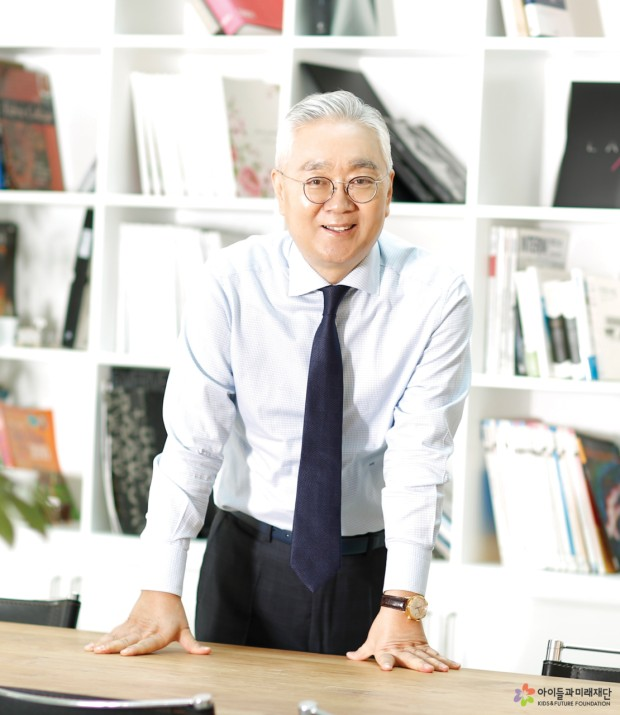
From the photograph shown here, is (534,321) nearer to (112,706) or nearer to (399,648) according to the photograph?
(399,648)

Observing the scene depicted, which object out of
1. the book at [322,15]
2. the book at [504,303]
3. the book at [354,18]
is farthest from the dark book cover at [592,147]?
the book at [322,15]

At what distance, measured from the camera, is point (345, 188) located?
1692mm

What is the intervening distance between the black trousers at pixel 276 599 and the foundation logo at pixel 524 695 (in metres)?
0.53

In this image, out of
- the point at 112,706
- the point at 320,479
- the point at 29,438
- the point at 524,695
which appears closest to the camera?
the point at 112,706

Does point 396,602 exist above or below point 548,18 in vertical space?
below

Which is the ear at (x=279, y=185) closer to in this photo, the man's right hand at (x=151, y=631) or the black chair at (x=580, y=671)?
the man's right hand at (x=151, y=631)

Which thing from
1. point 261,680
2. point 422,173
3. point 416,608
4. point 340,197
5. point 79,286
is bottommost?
point 261,680

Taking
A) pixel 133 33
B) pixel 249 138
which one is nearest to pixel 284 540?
pixel 249 138

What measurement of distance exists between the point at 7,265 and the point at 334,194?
1736 millimetres

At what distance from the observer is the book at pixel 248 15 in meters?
2.80

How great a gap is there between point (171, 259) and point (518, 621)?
1380mm

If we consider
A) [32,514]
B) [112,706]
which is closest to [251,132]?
[112,706]

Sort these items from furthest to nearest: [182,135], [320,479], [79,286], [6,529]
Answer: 1. [79,286]
2. [182,135]
3. [320,479]
4. [6,529]

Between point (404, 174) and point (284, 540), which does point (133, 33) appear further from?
point (284, 540)
